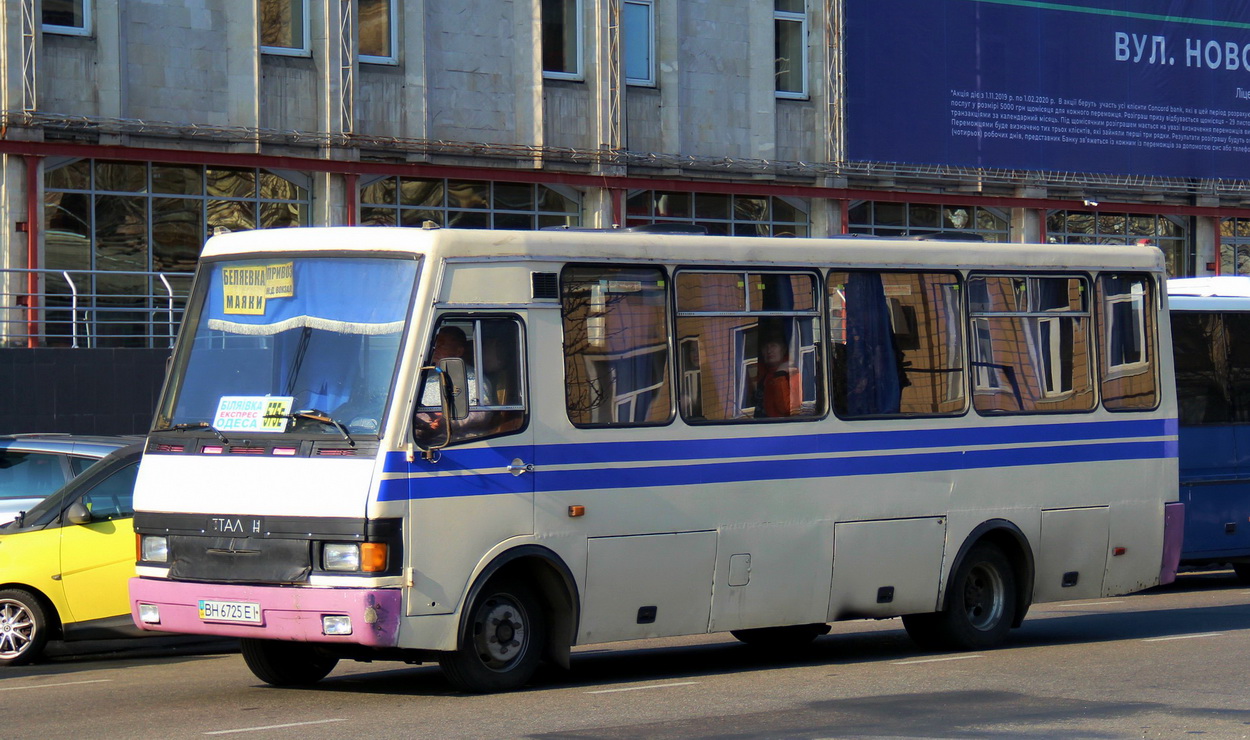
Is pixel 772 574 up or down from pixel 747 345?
down

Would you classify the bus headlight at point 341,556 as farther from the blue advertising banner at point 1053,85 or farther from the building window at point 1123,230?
the building window at point 1123,230

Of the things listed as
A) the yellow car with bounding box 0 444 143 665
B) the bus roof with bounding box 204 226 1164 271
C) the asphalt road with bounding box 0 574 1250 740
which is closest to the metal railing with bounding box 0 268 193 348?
the yellow car with bounding box 0 444 143 665

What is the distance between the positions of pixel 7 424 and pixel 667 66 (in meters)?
13.2

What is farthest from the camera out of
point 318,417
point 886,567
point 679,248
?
point 886,567

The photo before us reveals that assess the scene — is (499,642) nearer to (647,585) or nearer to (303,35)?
(647,585)

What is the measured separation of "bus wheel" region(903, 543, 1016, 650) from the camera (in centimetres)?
1244

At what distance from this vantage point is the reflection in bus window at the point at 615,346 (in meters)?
10.5

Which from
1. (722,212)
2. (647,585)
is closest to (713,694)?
(647,585)

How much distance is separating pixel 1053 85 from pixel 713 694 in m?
27.0

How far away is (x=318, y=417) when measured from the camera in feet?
31.9

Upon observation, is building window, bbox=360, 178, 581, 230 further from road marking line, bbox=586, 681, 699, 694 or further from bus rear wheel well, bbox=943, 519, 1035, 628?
road marking line, bbox=586, 681, 699, 694

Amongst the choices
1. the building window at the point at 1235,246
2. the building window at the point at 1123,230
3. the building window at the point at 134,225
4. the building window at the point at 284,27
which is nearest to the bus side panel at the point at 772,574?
the building window at the point at 134,225

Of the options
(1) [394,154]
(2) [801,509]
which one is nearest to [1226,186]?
(1) [394,154]

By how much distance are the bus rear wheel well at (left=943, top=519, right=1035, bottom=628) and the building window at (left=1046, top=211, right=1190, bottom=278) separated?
22.7 meters
